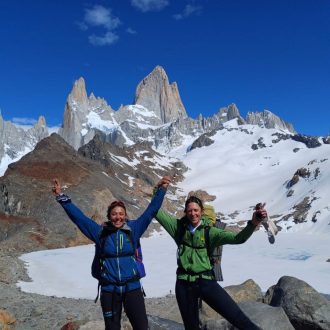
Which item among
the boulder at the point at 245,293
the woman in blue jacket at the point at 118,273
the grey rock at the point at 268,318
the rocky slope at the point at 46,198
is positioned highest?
the rocky slope at the point at 46,198

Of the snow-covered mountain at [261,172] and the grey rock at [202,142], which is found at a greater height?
the grey rock at [202,142]

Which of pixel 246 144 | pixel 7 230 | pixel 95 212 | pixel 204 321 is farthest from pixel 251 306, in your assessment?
pixel 246 144

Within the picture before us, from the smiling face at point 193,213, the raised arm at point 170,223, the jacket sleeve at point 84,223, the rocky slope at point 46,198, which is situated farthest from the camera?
the rocky slope at point 46,198

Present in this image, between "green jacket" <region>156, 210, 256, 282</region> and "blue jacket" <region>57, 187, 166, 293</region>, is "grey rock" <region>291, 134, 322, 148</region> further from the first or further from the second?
"blue jacket" <region>57, 187, 166, 293</region>

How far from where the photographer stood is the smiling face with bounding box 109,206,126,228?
7004 mm

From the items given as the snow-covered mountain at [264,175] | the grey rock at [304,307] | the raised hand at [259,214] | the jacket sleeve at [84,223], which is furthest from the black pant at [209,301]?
the snow-covered mountain at [264,175]

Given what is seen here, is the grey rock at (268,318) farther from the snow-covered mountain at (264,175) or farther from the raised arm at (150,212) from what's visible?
the snow-covered mountain at (264,175)

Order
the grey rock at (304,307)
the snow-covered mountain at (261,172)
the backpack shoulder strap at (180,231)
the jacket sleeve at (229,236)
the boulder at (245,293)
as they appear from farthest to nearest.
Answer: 1. the snow-covered mountain at (261,172)
2. the boulder at (245,293)
3. the grey rock at (304,307)
4. the backpack shoulder strap at (180,231)
5. the jacket sleeve at (229,236)

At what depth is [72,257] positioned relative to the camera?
3500 centimetres

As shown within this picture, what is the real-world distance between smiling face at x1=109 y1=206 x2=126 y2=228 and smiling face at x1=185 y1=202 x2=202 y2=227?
113cm

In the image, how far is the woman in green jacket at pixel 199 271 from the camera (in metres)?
6.99

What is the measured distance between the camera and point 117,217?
276 inches

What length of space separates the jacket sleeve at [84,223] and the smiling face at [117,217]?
261 millimetres

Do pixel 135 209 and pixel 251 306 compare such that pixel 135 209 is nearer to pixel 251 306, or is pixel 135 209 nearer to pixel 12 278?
pixel 12 278
